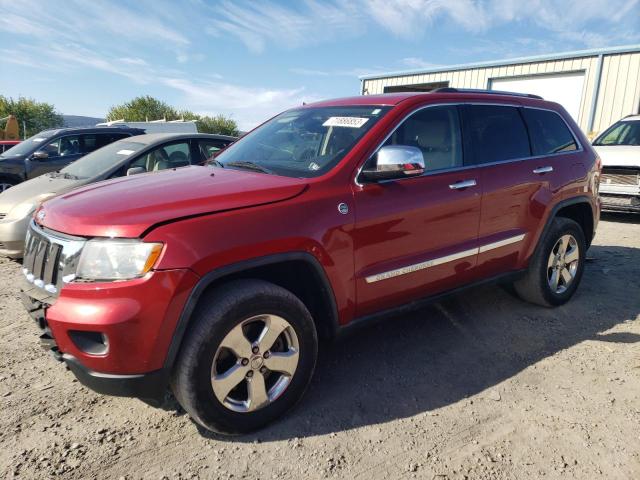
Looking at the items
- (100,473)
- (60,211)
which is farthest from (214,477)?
(60,211)

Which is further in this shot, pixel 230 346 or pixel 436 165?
pixel 436 165

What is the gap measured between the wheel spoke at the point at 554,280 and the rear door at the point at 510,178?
1.72ft

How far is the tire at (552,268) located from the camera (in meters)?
3.94

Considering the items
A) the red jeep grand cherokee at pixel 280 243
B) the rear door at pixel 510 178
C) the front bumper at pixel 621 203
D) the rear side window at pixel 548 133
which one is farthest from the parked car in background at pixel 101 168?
the front bumper at pixel 621 203

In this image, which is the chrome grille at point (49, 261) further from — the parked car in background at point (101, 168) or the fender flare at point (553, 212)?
the fender flare at point (553, 212)

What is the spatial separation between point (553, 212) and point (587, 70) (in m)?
13.4

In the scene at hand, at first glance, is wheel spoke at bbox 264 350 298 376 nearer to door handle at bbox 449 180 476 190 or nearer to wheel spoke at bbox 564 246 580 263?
door handle at bbox 449 180 476 190

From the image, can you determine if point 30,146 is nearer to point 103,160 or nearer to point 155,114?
point 103,160

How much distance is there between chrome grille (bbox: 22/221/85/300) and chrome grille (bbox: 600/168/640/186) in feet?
28.6

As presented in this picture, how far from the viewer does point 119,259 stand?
2102mm

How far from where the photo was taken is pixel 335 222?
2580mm

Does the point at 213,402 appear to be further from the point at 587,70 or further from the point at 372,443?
the point at 587,70

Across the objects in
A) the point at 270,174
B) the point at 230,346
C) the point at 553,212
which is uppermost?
the point at 270,174

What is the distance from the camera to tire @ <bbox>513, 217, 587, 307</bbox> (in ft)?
12.9
